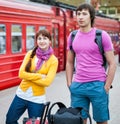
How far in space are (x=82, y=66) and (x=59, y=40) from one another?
1258 cm

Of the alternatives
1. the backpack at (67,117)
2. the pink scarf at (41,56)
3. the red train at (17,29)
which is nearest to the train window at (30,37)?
the red train at (17,29)

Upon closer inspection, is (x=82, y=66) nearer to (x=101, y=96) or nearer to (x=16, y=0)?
(x=101, y=96)

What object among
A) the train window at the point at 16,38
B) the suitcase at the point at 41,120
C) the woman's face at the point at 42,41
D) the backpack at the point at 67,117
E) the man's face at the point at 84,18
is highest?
the man's face at the point at 84,18

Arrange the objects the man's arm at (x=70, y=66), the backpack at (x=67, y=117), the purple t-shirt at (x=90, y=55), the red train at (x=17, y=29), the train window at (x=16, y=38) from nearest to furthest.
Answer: the backpack at (x=67, y=117) < the purple t-shirt at (x=90, y=55) < the man's arm at (x=70, y=66) < the red train at (x=17, y=29) < the train window at (x=16, y=38)

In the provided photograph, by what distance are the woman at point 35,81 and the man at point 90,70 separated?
1.36 feet

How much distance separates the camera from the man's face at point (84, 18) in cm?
458

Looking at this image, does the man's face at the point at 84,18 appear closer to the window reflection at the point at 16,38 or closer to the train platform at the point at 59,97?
the train platform at the point at 59,97

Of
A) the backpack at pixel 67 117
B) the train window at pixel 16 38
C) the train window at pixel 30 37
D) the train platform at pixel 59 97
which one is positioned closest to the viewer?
the backpack at pixel 67 117

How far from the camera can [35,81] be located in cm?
484

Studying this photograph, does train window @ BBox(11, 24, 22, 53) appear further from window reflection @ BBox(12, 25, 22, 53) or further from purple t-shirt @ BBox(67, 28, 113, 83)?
purple t-shirt @ BBox(67, 28, 113, 83)

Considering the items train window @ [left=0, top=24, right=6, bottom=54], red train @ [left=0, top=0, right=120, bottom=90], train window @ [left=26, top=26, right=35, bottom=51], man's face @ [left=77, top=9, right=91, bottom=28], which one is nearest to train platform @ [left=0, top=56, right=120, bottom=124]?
red train @ [left=0, top=0, right=120, bottom=90]

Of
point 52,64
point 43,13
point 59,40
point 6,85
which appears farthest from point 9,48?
point 52,64

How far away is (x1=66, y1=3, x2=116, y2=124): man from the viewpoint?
4555 millimetres

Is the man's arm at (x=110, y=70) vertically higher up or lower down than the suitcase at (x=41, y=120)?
higher up
